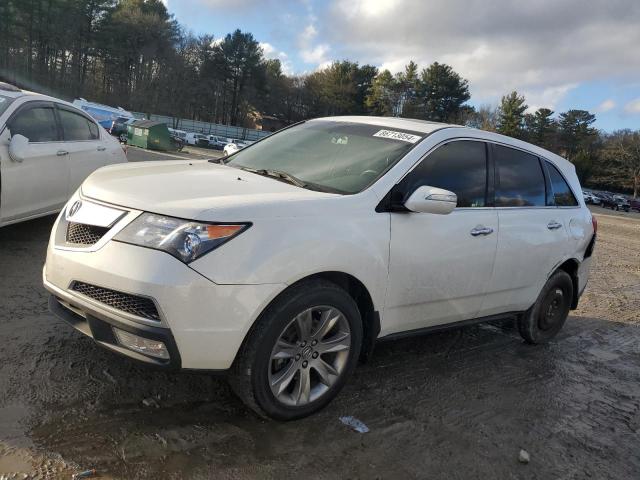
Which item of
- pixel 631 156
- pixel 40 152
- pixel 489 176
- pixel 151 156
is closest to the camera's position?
pixel 489 176

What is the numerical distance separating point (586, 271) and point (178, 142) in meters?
34.2

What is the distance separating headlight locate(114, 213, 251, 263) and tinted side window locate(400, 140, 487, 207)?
131cm

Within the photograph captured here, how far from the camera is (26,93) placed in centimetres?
593

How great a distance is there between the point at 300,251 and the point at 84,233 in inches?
47.5

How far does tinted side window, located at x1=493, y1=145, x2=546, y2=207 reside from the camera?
4254mm

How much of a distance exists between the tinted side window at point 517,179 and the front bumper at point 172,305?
90.4 inches

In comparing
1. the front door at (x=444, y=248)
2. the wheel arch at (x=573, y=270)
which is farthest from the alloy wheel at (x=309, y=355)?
the wheel arch at (x=573, y=270)

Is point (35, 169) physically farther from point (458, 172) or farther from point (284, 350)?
point (458, 172)

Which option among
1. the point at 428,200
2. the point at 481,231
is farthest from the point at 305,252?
the point at 481,231

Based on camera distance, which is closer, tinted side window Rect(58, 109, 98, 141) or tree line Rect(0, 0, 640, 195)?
tinted side window Rect(58, 109, 98, 141)

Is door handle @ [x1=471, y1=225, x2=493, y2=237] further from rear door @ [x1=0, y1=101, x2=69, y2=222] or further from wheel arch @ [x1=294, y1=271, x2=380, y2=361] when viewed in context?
rear door @ [x1=0, y1=101, x2=69, y2=222]

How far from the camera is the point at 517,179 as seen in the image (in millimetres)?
4445

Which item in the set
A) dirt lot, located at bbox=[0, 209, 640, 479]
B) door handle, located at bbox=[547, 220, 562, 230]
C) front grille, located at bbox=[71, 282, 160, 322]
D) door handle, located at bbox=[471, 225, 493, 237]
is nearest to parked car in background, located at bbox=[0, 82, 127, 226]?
dirt lot, located at bbox=[0, 209, 640, 479]

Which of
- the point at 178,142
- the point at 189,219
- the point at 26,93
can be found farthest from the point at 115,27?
the point at 189,219
